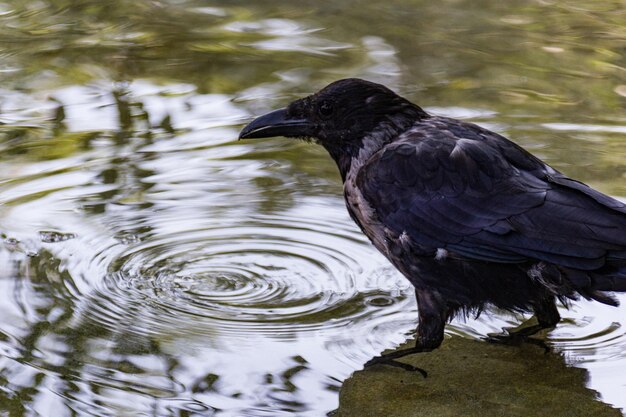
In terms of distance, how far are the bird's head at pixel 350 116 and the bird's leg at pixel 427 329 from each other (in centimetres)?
91

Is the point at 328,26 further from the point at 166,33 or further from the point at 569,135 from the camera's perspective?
the point at 569,135

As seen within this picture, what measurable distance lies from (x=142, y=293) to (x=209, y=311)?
1.19 feet

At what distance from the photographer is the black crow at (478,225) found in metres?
4.52

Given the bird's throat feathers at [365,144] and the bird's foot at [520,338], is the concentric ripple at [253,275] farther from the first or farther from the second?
the bird's foot at [520,338]

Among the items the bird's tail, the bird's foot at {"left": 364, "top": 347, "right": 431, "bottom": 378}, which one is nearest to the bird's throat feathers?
the bird's foot at {"left": 364, "top": 347, "right": 431, "bottom": 378}

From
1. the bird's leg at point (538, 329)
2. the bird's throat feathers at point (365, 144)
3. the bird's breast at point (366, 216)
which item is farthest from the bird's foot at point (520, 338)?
the bird's throat feathers at point (365, 144)

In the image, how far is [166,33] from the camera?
32.4 feet

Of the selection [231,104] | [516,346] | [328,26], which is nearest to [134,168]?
[231,104]

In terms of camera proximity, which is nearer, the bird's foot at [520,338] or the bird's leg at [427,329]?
the bird's leg at [427,329]

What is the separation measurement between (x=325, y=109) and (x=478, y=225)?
1.09 meters

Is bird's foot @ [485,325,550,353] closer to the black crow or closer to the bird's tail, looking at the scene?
the black crow

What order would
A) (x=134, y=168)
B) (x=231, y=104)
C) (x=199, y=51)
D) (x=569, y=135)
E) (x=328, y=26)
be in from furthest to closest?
(x=328, y=26) < (x=199, y=51) < (x=231, y=104) < (x=569, y=135) < (x=134, y=168)

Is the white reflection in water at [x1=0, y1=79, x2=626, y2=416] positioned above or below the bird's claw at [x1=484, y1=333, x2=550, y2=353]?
above

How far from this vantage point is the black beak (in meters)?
5.48
